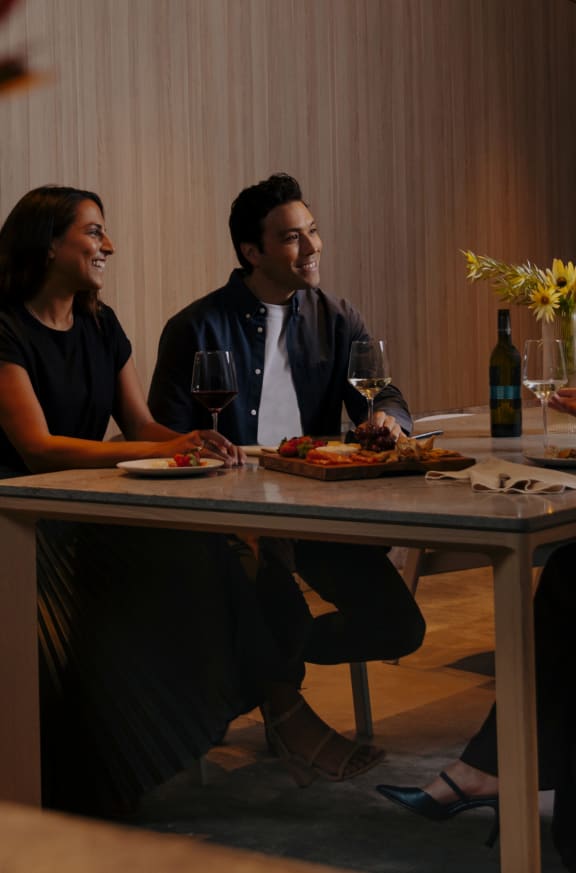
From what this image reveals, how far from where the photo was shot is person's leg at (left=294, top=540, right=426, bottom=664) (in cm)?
240

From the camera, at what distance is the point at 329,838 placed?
2.16 m

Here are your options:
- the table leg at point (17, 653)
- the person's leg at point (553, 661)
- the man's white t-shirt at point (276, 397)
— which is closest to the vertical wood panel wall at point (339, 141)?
the man's white t-shirt at point (276, 397)

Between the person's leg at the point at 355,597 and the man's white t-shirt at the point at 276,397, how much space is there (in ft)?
1.66

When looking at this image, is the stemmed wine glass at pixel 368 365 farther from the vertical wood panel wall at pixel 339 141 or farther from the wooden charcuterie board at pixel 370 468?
the vertical wood panel wall at pixel 339 141

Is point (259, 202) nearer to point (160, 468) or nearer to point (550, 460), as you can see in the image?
point (160, 468)

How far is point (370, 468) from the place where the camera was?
6.00 feet

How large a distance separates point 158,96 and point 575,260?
303cm

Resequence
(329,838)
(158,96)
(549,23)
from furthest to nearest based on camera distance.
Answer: (549,23), (158,96), (329,838)

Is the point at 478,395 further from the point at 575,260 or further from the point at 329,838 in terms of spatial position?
the point at 329,838

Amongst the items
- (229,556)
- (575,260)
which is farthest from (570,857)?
(575,260)

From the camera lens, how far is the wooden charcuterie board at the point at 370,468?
5.95 ft

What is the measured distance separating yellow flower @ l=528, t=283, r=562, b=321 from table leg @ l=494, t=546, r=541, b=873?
1048mm

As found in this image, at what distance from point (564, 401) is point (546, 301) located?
1.15ft

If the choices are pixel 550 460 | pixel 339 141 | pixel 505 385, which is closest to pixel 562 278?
pixel 505 385
